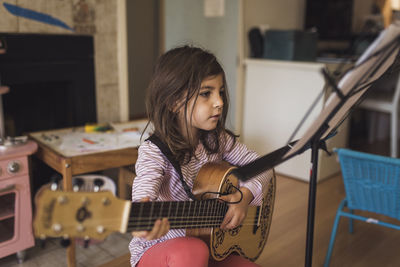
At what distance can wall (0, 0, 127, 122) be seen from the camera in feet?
5.87

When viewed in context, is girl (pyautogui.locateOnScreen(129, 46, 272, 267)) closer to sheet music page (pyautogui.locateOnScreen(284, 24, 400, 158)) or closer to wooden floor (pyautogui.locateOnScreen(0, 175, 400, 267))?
sheet music page (pyautogui.locateOnScreen(284, 24, 400, 158))

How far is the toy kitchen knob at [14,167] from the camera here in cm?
155

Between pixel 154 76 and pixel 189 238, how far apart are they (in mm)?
484

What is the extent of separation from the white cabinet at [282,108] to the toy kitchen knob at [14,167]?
1897mm

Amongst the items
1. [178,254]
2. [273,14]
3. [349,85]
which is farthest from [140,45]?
[349,85]

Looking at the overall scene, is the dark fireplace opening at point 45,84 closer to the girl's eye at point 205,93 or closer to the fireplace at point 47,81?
the fireplace at point 47,81

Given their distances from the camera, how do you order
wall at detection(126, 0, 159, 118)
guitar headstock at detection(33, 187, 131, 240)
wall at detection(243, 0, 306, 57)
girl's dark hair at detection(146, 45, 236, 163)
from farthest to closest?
wall at detection(126, 0, 159, 118)
wall at detection(243, 0, 306, 57)
girl's dark hair at detection(146, 45, 236, 163)
guitar headstock at detection(33, 187, 131, 240)

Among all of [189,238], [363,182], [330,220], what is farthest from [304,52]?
[189,238]

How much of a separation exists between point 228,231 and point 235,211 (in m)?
0.09

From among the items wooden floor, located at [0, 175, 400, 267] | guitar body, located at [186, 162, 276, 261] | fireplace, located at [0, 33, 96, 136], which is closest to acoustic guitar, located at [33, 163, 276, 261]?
guitar body, located at [186, 162, 276, 261]

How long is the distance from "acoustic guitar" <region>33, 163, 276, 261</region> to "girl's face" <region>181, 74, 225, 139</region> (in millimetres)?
154

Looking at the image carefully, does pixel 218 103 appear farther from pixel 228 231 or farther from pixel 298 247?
pixel 298 247

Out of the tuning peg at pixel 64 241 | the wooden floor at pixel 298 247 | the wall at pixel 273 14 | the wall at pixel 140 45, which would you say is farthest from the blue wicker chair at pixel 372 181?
the wall at pixel 140 45

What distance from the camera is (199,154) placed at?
1228 mm
